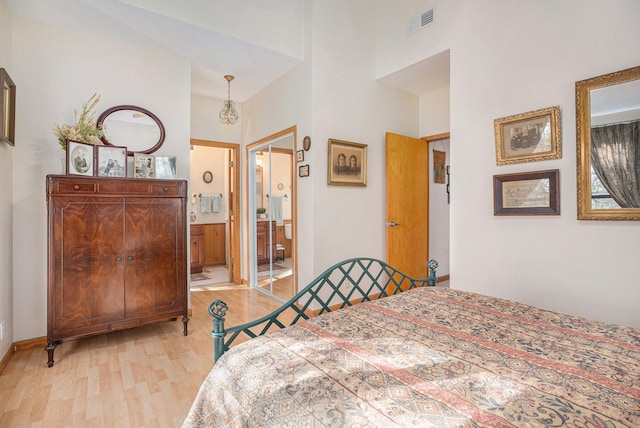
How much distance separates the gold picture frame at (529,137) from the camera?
2.41 m

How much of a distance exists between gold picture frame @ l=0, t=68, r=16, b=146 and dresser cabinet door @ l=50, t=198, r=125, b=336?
0.59m

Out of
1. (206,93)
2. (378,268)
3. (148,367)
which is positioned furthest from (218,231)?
(148,367)

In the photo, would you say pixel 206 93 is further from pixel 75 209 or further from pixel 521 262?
pixel 521 262

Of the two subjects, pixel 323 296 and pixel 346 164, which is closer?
pixel 323 296

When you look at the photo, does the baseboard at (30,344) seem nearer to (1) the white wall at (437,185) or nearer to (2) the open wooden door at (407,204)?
(2) the open wooden door at (407,204)

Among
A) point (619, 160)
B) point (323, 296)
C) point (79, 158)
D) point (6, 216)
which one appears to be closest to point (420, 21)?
point (619, 160)

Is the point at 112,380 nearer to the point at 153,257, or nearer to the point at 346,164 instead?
the point at 153,257

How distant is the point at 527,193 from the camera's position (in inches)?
101

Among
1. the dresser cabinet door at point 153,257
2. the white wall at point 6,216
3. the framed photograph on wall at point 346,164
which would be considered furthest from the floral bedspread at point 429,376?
the white wall at point 6,216

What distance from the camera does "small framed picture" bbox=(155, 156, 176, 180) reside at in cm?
309

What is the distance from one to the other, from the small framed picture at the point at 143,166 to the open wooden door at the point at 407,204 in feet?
8.54

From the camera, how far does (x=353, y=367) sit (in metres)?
1.07

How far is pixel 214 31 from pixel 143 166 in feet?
4.61

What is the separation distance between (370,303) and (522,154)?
1851 millimetres
